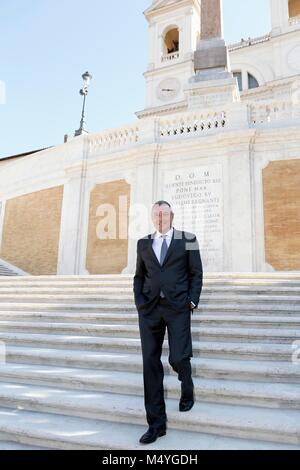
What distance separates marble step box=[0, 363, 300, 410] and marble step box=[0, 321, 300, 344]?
0.85 metres

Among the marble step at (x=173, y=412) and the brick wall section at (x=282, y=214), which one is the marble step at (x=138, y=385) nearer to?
the marble step at (x=173, y=412)

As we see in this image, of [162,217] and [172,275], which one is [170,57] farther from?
[172,275]

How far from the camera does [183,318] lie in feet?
10.1

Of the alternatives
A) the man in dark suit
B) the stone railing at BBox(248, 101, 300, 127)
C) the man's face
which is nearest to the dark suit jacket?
the man in dark suit

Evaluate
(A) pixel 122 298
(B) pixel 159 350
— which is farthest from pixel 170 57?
(B) pixel 159 350

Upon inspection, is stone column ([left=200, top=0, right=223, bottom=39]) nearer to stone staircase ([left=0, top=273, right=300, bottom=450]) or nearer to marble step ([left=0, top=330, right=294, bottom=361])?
stone staircase ([left=0, top=273, right=300, bottom=450])

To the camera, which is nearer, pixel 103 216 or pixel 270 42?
pixel 103 216

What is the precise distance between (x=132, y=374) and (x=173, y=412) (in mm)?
964

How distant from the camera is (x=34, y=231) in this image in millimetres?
14289

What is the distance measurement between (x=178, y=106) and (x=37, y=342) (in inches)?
986
